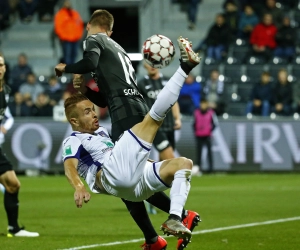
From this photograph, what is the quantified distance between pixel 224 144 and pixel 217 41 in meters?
4.17

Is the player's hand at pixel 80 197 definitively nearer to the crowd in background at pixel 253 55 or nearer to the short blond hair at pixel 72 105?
the short blond hair at pixel 72 105

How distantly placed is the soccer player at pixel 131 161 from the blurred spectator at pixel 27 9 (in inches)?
735

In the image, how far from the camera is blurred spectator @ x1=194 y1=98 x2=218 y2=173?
19.7m

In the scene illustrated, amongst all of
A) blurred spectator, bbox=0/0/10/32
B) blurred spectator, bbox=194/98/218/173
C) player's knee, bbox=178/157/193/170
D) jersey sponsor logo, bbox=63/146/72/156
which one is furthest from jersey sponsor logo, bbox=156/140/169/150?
blurred spectator, bbox=0/0/10/32

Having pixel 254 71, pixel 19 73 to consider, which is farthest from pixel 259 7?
pixel 19 73

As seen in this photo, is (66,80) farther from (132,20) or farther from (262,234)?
(262,234)

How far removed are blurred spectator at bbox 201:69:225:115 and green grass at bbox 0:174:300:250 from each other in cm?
301

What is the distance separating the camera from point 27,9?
2606 centimetres

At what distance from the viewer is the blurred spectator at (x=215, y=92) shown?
21.2 m

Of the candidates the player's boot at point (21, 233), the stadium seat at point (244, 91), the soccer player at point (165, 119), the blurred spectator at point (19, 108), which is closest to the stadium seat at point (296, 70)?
the stadium seat at point (244, 91)

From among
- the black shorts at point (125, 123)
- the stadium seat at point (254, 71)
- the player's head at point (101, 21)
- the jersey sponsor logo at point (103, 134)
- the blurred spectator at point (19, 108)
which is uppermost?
the player's head at point (101, 21)

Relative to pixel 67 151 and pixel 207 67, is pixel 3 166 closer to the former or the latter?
pixel 67 151

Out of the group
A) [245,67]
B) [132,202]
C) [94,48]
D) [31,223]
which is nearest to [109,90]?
[94,48]

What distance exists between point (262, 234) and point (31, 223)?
329 cm
